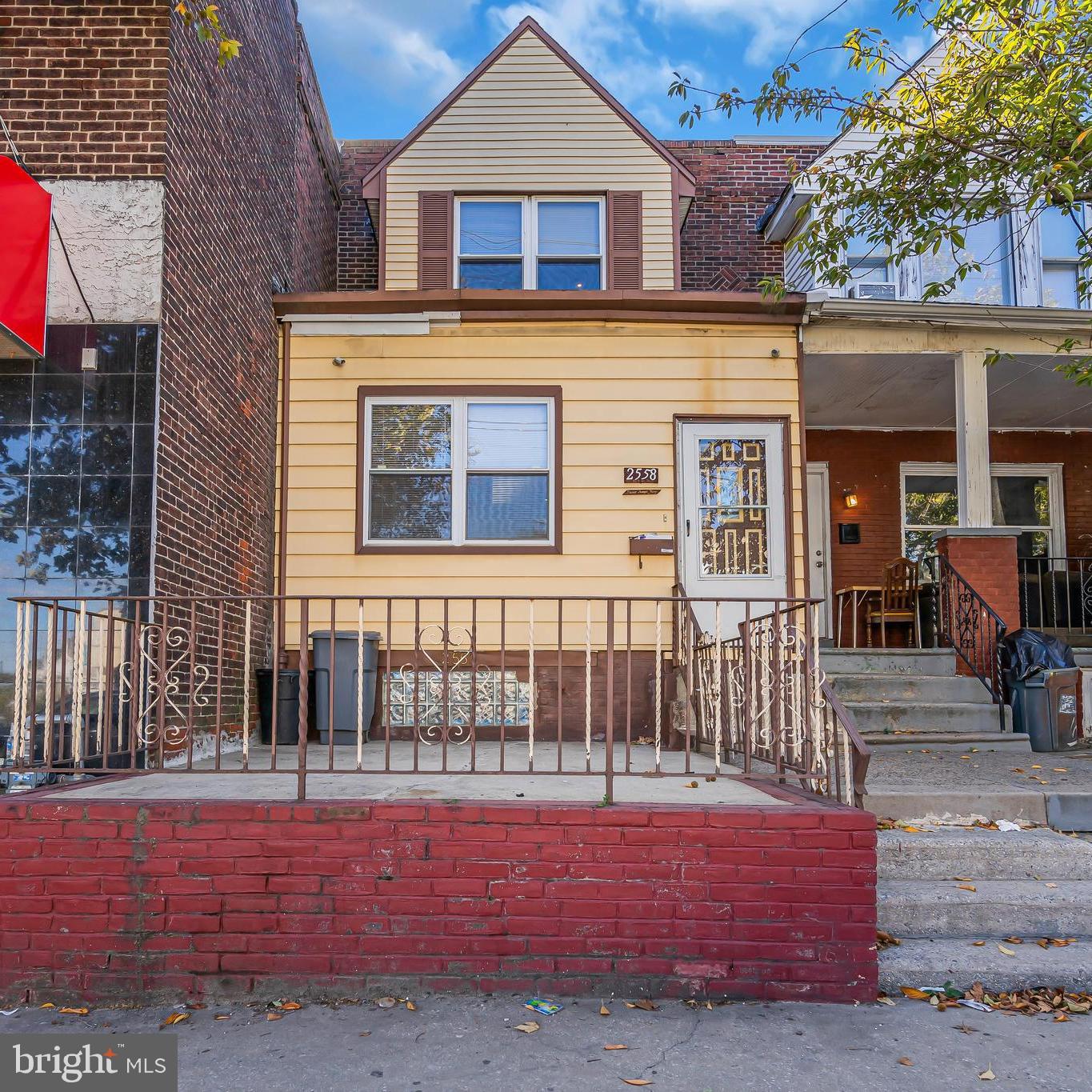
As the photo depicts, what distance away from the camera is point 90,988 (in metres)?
3.67

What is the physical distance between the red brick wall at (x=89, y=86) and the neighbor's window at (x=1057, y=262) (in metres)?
9.24

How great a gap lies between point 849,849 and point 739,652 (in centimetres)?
215

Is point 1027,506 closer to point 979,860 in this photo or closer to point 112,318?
point 979,860

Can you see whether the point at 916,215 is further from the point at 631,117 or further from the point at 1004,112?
the point at 631,117

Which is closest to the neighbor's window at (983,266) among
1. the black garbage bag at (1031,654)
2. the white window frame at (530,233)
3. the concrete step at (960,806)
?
the white window frame at (530,233)

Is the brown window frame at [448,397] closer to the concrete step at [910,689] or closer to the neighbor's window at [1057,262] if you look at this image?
the concrete step at [910,689]

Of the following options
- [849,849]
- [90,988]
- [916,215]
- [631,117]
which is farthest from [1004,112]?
[90,988]

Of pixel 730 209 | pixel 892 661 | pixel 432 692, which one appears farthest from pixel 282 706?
pixel 730 209

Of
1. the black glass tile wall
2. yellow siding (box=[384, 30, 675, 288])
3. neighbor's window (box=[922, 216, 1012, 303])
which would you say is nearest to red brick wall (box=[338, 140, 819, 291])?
neighbor's window (box=[922, 216, 1012, 303])

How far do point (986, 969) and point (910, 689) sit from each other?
3.86 m

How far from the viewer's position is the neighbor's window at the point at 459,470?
7.67 m

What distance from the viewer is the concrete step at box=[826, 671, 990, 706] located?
7.40 metres

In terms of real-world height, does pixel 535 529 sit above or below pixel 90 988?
above

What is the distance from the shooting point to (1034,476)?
11266mm
